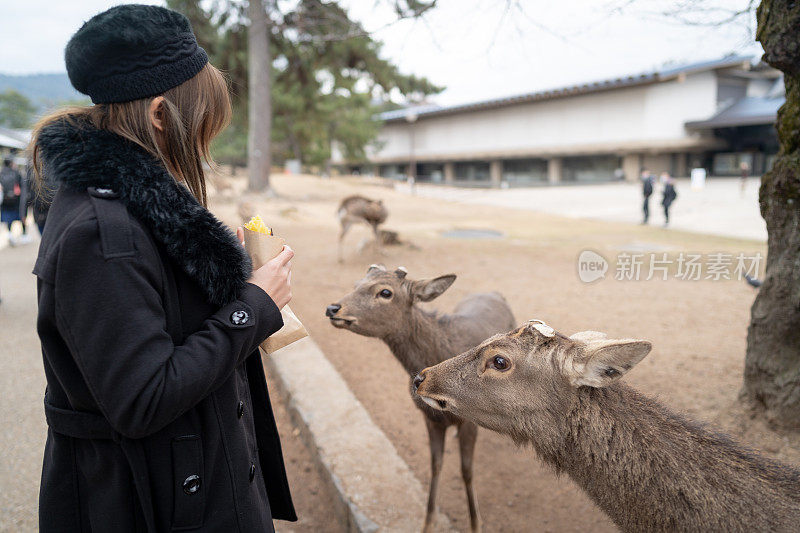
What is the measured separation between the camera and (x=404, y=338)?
3406mm

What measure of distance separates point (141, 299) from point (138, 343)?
11 cm

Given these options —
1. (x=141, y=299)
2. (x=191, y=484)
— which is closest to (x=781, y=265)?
(x=191, y=484)

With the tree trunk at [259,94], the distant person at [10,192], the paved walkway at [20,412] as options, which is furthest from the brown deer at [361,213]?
the tree trunk at [259,94]

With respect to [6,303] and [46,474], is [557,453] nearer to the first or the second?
[46,474]

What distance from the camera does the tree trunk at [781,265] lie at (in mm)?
3393

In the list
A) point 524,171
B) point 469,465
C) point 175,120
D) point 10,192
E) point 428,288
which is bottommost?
point 469,465

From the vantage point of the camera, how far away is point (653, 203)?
22938 millimetres

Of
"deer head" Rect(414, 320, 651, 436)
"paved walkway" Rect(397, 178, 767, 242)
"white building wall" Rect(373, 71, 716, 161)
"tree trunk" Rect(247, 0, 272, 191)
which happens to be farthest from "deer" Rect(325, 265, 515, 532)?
"white building wall" Rect(373, 71, 716, 161)

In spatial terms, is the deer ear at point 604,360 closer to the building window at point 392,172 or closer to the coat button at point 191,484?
the coat button at point 191,484

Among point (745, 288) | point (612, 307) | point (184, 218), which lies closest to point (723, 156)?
point (745, 288)

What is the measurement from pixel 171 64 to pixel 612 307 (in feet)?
24.2

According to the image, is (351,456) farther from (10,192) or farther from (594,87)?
(594,87)

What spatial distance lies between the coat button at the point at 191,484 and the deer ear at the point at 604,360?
135 centimetres

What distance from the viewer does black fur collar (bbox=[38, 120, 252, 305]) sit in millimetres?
1374
